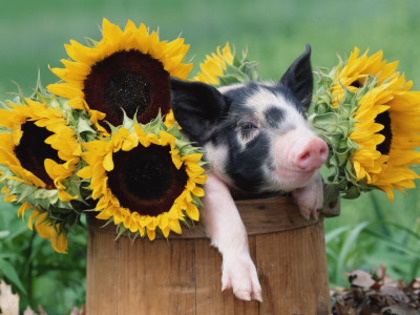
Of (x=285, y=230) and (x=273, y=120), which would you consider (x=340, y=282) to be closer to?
(x=285, y=230)

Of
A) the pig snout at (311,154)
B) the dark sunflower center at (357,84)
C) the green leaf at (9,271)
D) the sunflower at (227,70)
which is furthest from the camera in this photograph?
the green leaf at (9,271)

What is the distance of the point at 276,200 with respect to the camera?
2.25 meters

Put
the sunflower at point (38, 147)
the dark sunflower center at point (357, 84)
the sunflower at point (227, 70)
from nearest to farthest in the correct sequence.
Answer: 1. the sunflower at point (38, 147)
2. the dark sunflower center at point (357, 84)
3. the sunflower at point (227, 70)

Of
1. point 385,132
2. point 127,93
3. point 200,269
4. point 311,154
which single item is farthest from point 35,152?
point 385,132

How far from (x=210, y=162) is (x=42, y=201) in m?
0.55

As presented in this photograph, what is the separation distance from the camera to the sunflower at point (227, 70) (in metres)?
2.63

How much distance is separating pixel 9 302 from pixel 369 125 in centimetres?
169

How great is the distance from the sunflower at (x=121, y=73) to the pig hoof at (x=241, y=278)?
58 cm

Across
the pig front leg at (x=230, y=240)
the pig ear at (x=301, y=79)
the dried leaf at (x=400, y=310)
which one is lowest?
the dried leaf at (x=400, y=310)

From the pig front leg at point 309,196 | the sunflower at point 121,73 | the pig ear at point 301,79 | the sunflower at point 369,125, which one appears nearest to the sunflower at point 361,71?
the sunflower at point 369,125

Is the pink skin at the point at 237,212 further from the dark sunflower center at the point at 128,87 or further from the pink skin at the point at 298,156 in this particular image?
the dark sunflower center at the point at 128,87

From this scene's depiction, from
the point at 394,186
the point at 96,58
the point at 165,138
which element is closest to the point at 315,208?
the point at 394,186

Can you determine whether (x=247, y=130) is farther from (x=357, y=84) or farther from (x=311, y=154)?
(x=357, y=84)

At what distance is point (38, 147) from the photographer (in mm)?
2219
